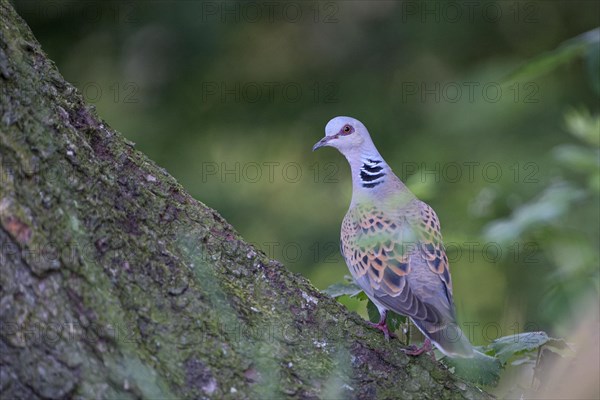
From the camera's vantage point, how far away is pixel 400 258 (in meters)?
3.19

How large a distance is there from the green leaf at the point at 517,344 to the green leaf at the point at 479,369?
0.13 feet

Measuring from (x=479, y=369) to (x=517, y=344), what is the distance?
0.15 meters

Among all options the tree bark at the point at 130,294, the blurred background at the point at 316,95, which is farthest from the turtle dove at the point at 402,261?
the blurred background at the point at 316,95

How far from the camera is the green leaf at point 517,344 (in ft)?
8.73

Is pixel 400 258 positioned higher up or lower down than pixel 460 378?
higher up

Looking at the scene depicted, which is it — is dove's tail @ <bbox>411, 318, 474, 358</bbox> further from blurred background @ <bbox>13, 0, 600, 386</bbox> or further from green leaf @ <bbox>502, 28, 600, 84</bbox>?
blurred background @ <bbox>13, 0, 600, 386</bbox>

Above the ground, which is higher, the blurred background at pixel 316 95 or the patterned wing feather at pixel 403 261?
the blurred background at pixel 316 95

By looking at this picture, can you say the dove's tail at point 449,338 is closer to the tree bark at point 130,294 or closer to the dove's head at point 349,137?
the tree bark at point 130,294

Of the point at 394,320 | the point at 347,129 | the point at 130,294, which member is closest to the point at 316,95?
the point at 347,129

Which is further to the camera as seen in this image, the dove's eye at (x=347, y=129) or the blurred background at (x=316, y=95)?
the blurred background at (x=316, y=95)

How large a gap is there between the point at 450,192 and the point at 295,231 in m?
1.25

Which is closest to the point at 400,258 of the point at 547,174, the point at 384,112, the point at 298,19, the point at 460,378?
the point at 460,378

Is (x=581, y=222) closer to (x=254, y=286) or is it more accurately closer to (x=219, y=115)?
(x=254, y=286)

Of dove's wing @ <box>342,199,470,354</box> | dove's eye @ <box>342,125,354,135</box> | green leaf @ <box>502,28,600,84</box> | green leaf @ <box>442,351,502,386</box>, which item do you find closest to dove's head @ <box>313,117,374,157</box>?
dove's eye @ <box>342,125,354,135</box>
